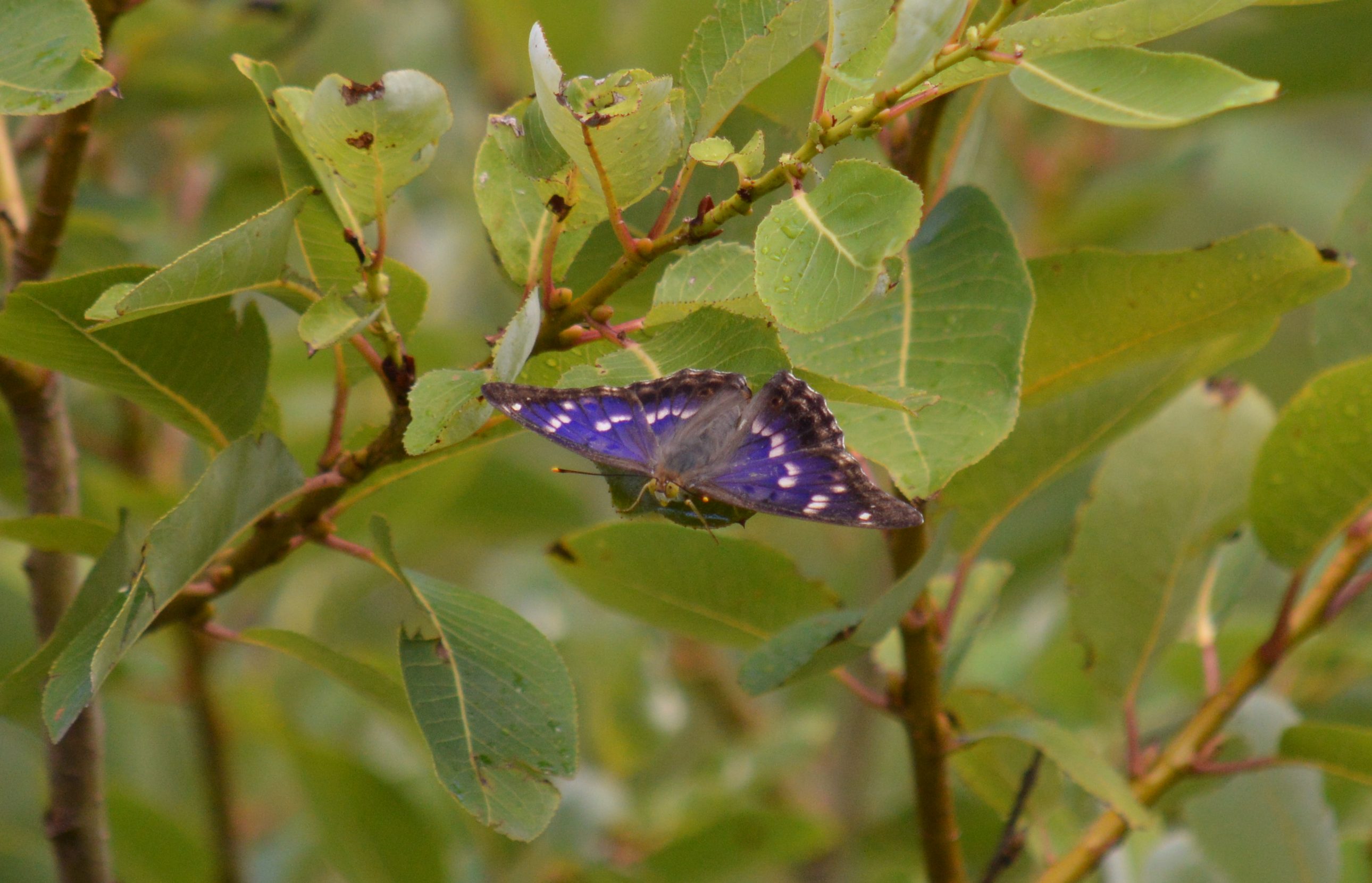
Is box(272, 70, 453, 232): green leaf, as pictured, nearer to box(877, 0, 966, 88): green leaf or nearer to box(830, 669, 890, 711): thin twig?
box(877, 0, 966, 88): green leaf

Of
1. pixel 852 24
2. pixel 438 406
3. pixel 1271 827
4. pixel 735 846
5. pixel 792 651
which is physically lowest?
pixel 735 846

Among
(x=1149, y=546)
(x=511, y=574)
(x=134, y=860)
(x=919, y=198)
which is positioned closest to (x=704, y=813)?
(x=511, y=574)

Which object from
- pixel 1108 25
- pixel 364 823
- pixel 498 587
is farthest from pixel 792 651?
pixel 498 587

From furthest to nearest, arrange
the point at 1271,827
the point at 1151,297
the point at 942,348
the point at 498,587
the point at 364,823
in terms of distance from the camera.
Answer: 1. the point at 498,587
2. the point at 364,823
3. the point at 1271,827
4. the point at 1151,297
5. the point at 942,348

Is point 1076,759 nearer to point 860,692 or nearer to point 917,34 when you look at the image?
point 860,692

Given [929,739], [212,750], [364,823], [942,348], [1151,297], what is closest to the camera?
[942,348]

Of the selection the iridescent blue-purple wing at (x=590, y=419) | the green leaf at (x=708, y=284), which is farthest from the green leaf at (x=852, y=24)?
the iridescent blue-purple wing at (x=590, y=419)

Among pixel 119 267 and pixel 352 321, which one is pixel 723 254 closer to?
pixel 352 321

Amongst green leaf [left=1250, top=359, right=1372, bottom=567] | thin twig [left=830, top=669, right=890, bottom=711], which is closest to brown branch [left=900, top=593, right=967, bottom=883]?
thin twig [left=830, top=669, right=890, bottom=711]
